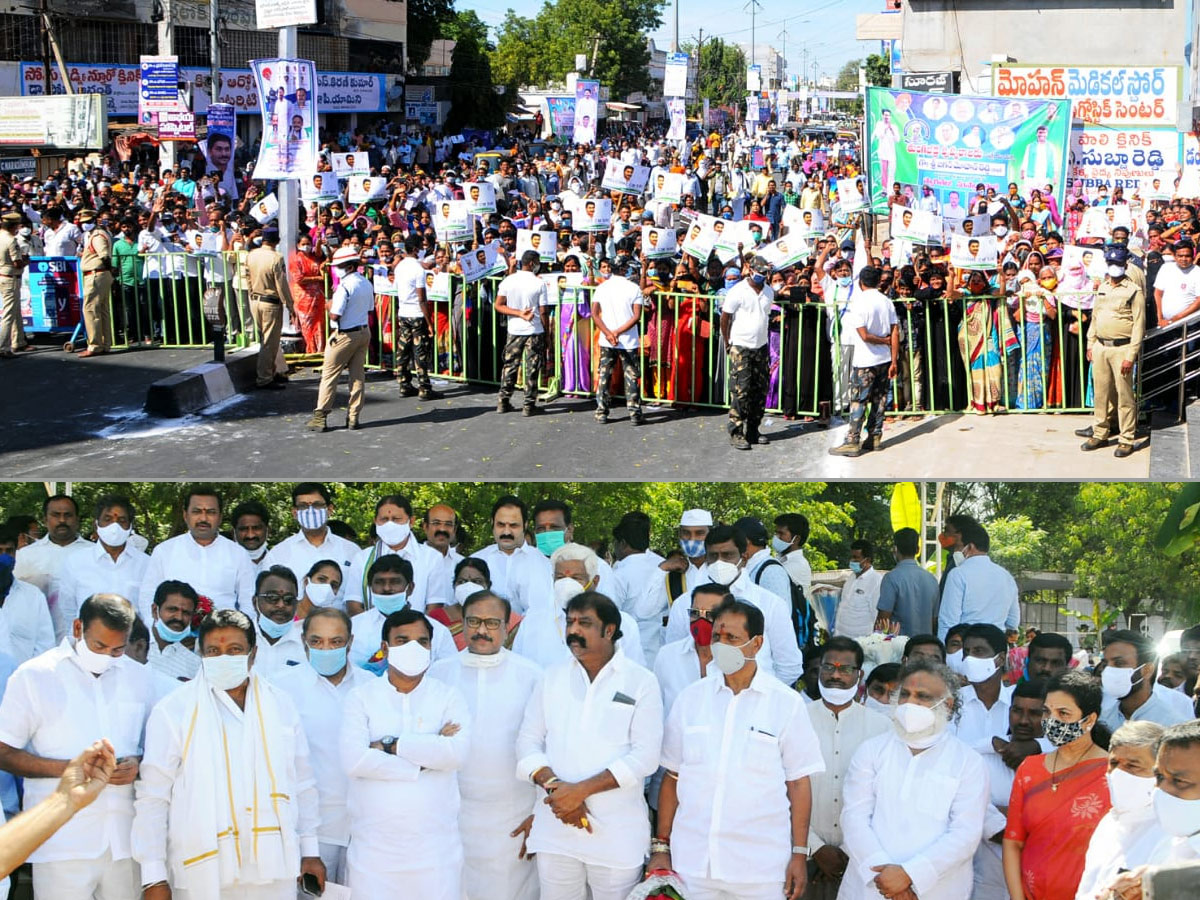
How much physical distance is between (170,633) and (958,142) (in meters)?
14.5

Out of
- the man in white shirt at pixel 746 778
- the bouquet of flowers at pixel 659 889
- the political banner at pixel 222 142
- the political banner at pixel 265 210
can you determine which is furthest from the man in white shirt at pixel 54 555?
the political banner at pixel 222 142

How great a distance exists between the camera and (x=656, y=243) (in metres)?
13.9

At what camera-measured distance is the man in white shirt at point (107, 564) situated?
640 cm

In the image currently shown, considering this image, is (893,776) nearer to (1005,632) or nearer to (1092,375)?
(1005,632)

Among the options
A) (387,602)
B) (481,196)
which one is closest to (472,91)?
(481,196)

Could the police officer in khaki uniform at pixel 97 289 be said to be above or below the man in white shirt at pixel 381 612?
above

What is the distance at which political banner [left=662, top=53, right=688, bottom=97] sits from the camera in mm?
30763

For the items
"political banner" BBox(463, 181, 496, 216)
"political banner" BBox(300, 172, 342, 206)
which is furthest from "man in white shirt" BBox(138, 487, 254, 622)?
"political banner" BBox(300, 172, 342, 206)

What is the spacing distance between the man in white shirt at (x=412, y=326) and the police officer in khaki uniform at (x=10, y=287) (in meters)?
4.35

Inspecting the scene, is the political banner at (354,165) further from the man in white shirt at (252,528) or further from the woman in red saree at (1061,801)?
the woman in red saree at (1061,801)

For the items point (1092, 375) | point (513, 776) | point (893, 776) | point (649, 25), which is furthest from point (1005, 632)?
point (649, 25)

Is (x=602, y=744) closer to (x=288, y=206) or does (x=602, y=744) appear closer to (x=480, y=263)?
(x=480, y=263)

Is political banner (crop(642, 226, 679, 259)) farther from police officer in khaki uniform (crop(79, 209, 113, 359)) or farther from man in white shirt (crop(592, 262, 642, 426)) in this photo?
police officer in khaki uniform (crop(79, 209, 113, 359))

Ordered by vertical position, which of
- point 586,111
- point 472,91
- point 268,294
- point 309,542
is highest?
point 472,91
